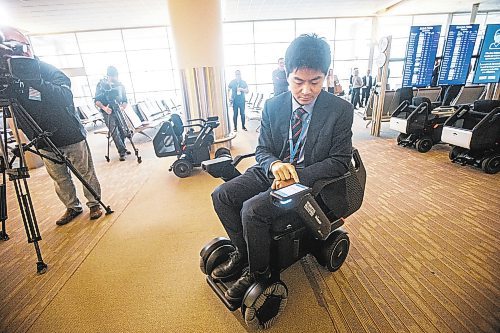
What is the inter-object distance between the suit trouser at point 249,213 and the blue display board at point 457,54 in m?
5.15

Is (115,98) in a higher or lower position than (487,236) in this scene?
higher

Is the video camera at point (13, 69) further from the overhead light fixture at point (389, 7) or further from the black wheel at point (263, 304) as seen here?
the overhead light fixture at point (389, 7)

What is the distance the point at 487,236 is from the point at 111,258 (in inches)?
120

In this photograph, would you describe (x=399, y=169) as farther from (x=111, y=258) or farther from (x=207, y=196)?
(x=111, y=258)

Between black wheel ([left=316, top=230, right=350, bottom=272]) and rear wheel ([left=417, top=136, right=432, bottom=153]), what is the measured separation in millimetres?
3362

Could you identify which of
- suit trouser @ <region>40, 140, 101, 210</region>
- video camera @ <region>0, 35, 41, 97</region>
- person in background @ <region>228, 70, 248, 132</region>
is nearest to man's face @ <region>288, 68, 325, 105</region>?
video camera @ <region>0, 35, 41, 97</region>

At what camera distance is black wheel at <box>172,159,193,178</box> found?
11.8ft

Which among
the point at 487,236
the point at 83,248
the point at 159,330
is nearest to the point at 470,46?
the point at 487,236

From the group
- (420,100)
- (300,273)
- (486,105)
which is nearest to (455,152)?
(486,105)

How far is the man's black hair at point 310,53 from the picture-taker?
1.23m

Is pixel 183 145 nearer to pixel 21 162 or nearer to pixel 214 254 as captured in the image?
pixel 21 162

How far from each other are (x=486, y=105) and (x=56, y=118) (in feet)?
16.4

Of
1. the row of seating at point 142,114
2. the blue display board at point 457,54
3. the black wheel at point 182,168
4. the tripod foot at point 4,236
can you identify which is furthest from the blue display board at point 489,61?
the tripod foot at point 4,236

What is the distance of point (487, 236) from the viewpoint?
6.50 feet
